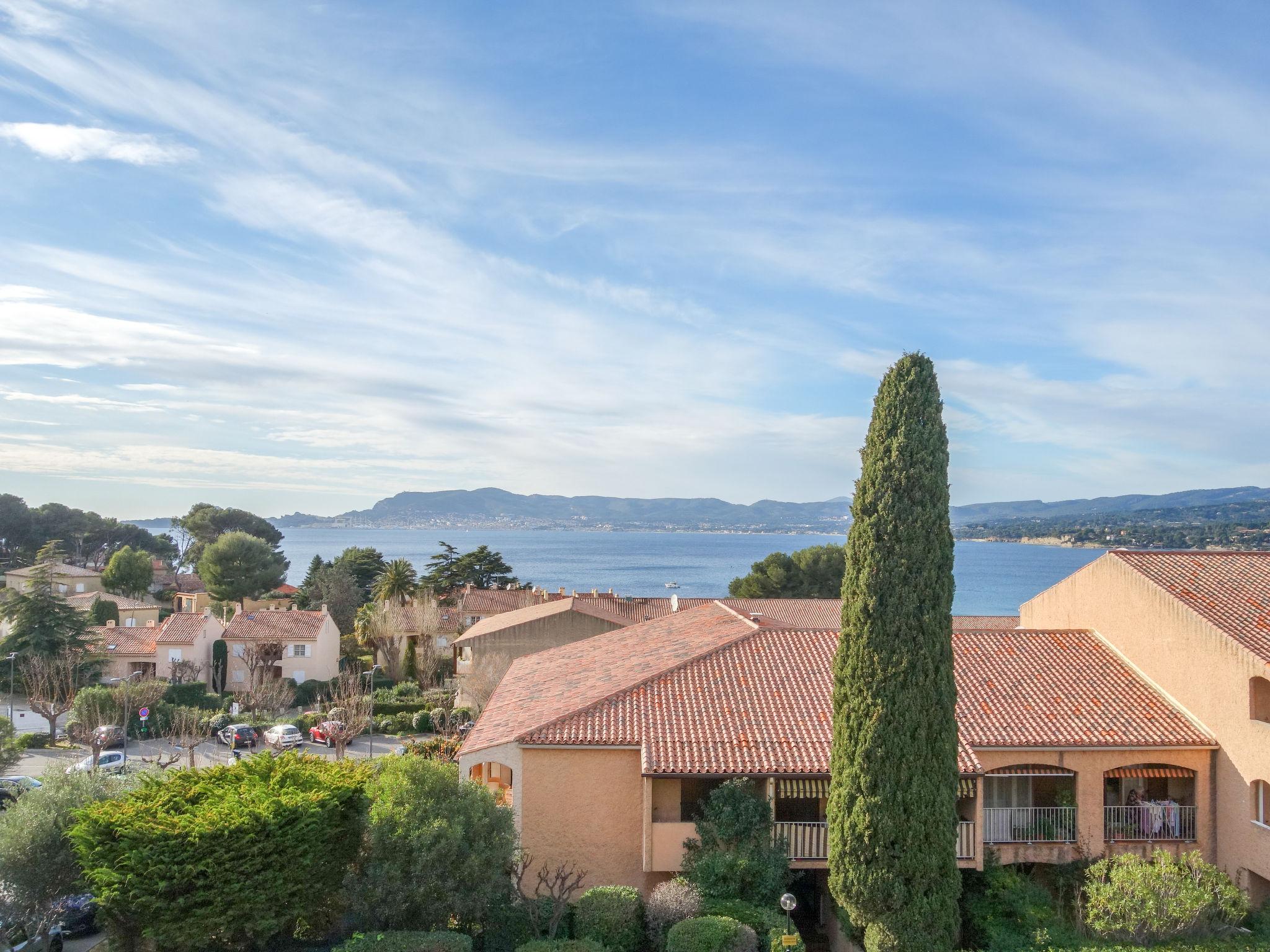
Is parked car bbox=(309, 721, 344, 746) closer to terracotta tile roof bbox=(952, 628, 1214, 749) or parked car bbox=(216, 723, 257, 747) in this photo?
parked car bbox=(216, 723, 257, 747)

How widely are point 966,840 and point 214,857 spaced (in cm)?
1489

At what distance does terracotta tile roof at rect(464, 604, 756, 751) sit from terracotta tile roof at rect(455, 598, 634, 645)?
1194 centimetres

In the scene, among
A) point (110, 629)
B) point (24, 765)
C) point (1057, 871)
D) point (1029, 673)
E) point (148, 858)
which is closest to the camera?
point (148, 858)

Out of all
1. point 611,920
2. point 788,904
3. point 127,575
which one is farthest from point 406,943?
point 127,575

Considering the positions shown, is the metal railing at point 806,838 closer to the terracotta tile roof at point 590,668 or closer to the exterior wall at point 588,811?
the exterior wall at point 588,811

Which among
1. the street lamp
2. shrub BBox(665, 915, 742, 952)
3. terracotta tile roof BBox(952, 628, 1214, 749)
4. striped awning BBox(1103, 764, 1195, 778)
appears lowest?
the street lamp

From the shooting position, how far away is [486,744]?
2116 centimetres

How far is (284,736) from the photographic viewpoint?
42.3 metres

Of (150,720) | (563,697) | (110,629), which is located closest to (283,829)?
(563,697)

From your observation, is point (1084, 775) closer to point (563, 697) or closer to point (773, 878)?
point (773, 878)

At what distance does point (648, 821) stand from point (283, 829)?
736 cm

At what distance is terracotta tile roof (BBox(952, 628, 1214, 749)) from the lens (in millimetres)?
20625

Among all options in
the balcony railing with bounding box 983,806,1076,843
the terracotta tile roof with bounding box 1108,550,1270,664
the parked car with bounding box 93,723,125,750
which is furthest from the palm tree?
the terracotta tile roof with bounding box 1108,550,1270,664

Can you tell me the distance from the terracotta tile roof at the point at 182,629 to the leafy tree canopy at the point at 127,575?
29259 millimetres
